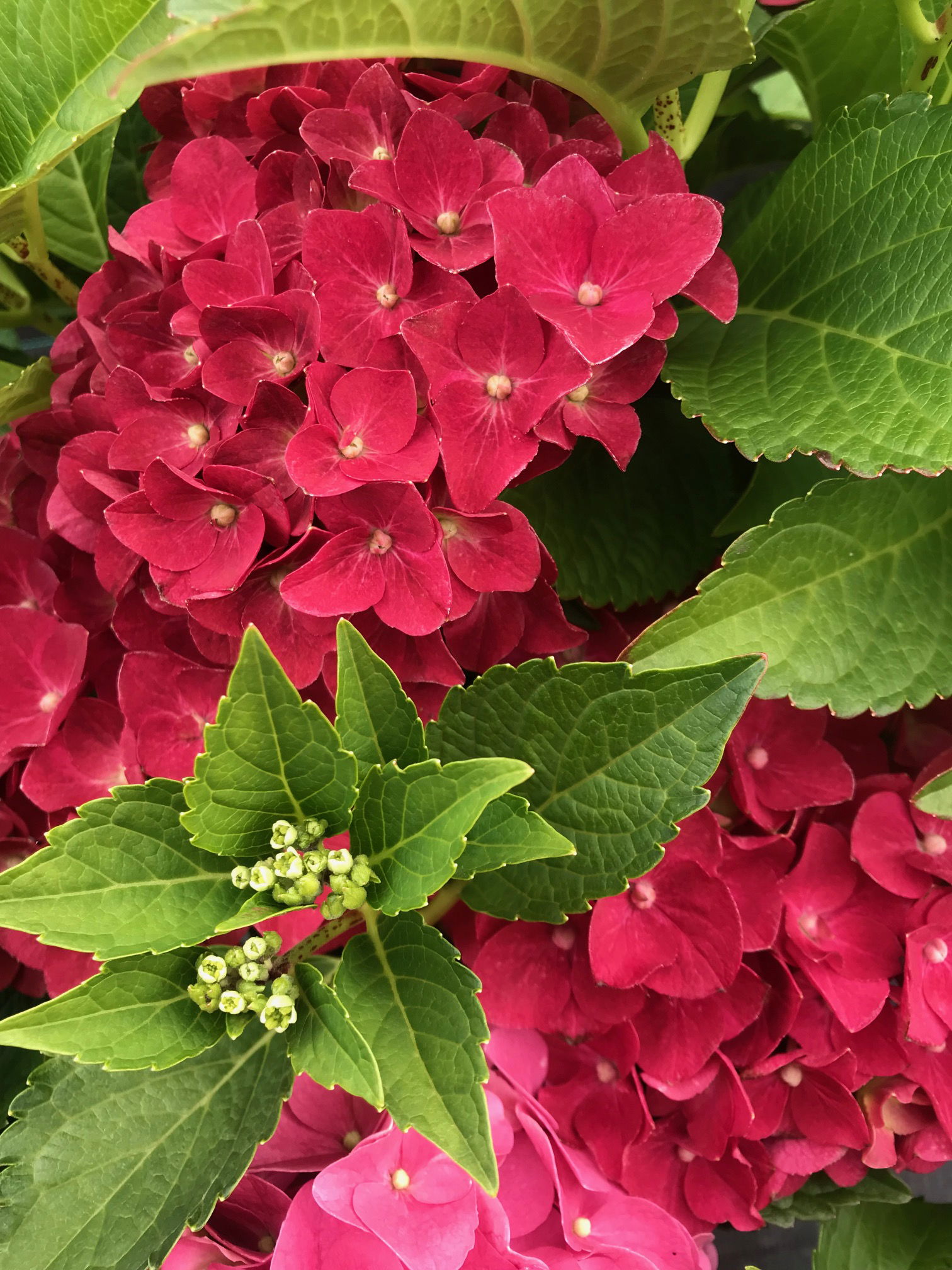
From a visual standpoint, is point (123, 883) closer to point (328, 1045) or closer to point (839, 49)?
point (328, 1045)

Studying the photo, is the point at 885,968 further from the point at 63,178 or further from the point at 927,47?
the point at 63,178

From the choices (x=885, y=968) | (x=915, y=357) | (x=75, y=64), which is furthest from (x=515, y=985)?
(x=75, y=64)

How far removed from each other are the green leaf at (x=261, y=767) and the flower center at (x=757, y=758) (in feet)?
0.74

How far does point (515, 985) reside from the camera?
1.84 ft

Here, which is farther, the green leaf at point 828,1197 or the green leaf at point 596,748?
the green leaf at point 828,1197

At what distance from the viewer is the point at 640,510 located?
2.11ft

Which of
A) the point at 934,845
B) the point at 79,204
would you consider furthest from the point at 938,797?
the point at 79,204

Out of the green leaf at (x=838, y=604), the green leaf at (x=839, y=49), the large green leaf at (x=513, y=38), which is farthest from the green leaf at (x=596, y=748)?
the green leaf at (x=839, y=49)

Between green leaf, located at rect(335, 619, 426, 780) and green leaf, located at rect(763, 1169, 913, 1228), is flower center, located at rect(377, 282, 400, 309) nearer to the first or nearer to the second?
green leaf, located at rect(335, 619, 426, 780)

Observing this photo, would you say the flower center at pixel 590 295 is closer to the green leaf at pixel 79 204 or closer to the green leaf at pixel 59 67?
the green leaf at pixel 59 67

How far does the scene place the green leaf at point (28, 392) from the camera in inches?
23.6

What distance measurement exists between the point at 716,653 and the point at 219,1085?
31 cm

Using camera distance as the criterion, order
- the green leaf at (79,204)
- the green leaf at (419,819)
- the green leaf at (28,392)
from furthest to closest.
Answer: the green leaf at (79,204)
the green leaf at (28,392)
the green leaf at (419,819)

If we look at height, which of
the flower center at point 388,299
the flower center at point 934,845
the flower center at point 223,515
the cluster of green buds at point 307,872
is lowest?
the flower center at point 934,845
